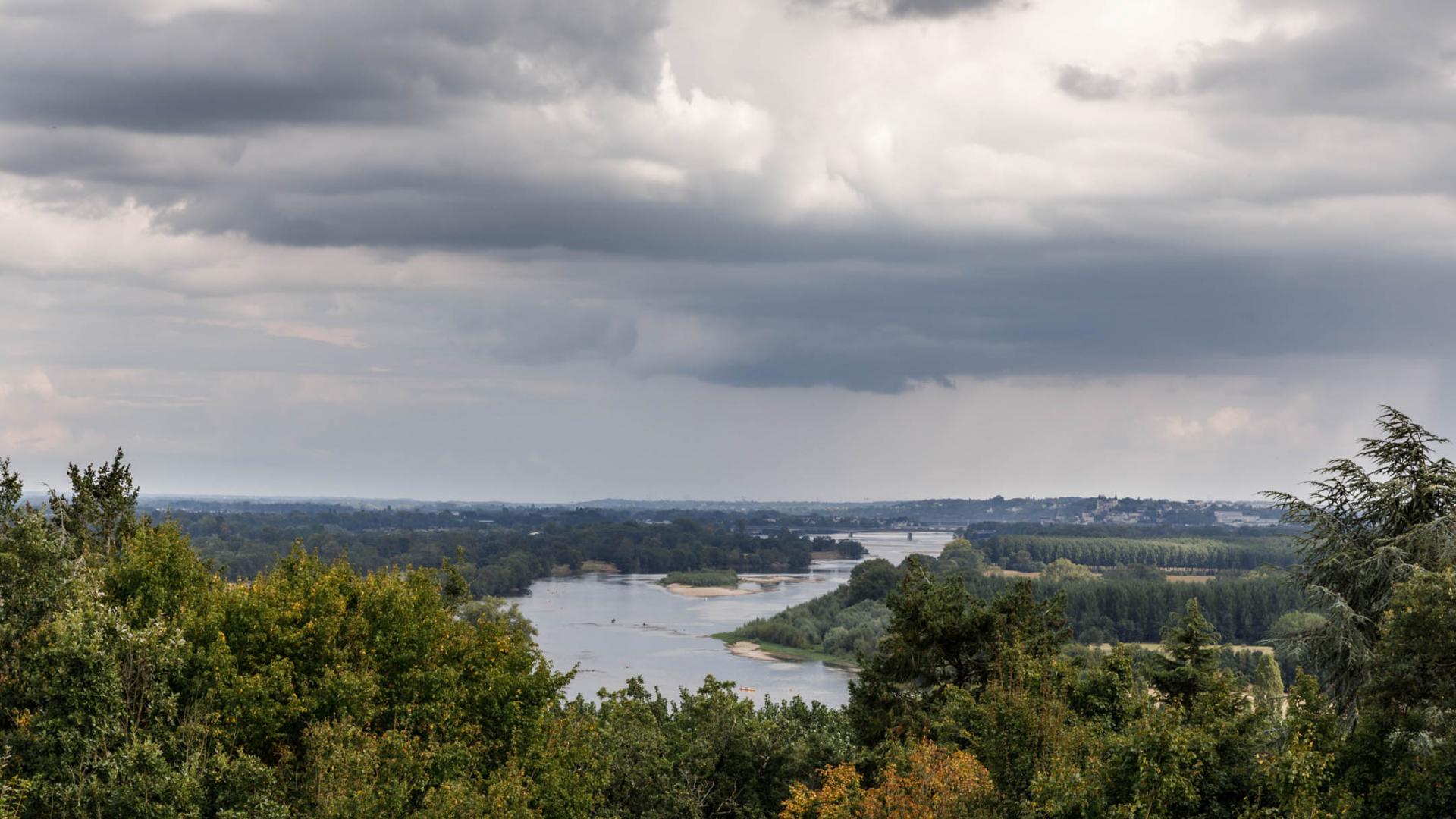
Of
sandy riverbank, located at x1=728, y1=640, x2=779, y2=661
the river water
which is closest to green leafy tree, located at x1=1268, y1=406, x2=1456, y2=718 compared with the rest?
the river water

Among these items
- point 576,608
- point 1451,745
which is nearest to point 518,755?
point 1451,745

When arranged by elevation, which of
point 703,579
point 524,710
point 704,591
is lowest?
point 704,591

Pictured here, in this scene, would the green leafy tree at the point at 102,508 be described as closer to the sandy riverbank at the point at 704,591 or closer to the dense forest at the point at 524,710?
the dense forest at the point at 524,710

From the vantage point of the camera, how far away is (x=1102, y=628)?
375ft

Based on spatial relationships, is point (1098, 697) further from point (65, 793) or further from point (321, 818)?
point (65, 793)

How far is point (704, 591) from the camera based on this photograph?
176625mm

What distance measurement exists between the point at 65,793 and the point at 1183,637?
80.8ft

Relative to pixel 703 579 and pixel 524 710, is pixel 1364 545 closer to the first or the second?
pixel 524 710

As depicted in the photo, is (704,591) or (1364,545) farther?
(704,591)

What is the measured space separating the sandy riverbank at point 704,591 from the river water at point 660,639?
2.32 metres

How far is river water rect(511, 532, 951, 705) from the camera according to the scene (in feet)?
262

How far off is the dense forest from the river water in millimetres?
16267

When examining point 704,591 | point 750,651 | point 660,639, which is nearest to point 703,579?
point 704,591

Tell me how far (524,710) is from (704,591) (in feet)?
505
